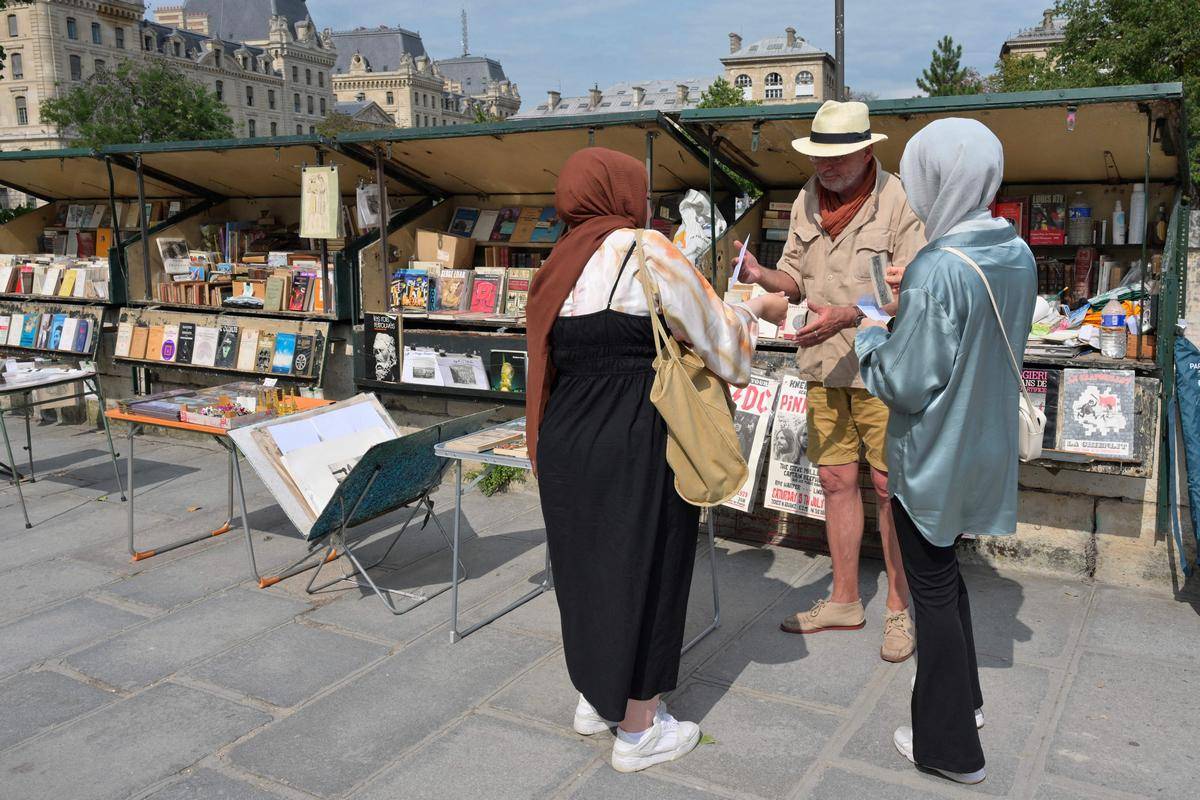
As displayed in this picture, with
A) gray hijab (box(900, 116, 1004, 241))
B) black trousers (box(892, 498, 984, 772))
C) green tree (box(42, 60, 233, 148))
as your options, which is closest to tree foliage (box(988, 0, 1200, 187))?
gray hijab (box(900, 116, 1004, 241))

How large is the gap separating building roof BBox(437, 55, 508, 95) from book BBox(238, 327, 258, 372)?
15684 centimetres

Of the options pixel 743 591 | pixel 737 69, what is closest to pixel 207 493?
pixel 743 591

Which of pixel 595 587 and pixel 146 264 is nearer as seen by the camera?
pixel 595 587

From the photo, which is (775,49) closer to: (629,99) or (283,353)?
(629,99)

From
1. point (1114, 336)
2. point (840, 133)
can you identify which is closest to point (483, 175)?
point (840, 133)

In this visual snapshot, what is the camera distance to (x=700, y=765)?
9.82 feet

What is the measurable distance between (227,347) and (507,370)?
2.64m

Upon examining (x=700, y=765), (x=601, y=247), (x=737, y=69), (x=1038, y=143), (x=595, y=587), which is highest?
(x=737, y=69)

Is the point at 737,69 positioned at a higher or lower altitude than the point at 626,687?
higher

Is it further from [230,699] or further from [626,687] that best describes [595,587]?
[230,699]

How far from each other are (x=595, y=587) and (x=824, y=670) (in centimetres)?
125

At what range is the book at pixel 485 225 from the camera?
724 centimetres

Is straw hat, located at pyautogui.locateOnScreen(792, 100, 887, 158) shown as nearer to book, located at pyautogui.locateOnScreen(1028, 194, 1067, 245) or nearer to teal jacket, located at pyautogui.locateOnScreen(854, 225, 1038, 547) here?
teal jacket, located at pyautogui.locateOnScreen(854, 225, 1038, 547)

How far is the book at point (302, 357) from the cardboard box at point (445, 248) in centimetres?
103
